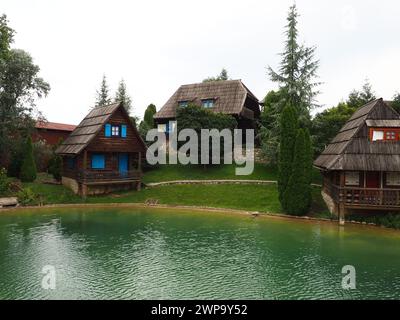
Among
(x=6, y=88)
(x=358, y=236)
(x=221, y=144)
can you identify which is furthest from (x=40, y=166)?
(x=358, y=236)

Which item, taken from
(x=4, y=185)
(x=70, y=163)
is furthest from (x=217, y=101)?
(x=4, y=185)

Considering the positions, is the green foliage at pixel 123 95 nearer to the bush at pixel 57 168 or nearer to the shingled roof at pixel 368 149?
the bush at pixel 57 168

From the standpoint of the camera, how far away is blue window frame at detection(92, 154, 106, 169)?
1374 inches

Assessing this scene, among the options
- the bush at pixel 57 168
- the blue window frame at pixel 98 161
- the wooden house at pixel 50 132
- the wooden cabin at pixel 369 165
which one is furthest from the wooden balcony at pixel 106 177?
the wooden cabin at pixel 369 165

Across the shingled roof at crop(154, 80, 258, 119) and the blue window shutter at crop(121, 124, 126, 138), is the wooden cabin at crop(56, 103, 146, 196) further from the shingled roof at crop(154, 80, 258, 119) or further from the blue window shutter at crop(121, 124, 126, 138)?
the shingled roof at crop(154, 80, 258, 119)

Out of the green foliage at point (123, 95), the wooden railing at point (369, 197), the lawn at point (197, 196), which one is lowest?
the lawn at point (197, 196)

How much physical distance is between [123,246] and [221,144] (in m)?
22.3

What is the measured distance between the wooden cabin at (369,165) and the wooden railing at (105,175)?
58.8 ft

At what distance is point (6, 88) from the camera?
36.9 metres

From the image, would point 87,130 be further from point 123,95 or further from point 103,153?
point 123,95

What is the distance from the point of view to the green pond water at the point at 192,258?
40.0ft

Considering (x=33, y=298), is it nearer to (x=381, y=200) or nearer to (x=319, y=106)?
(x=381, y=200)

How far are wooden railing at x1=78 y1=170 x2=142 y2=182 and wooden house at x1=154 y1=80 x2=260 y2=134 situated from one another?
1142cm

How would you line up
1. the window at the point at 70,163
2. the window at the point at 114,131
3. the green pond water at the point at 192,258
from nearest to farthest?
1. the green pond water at the point at 192,258
2. the window at the point at 114,131
3. the window at the point at 70,163
